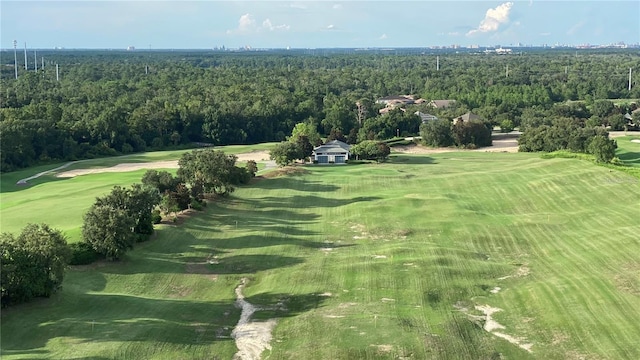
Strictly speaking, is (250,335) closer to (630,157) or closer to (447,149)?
(630,157)

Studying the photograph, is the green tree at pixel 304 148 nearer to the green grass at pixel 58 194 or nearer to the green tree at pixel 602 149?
the green grass at pixel 58 194

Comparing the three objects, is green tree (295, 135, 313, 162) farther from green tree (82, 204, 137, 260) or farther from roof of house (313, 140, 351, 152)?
green tree (82, 204, 137, 260)

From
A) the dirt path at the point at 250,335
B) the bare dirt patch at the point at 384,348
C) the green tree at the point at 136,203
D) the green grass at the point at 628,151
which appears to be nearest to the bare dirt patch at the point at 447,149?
the green grass at the point at 628,151

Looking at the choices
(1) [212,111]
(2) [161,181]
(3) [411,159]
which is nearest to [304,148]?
(3) [411,159]

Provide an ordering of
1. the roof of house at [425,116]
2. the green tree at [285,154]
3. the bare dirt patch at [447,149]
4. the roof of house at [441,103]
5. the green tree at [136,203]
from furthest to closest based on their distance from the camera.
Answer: the roof of house at [441,103]
the roof of house at [425,116]
the bare dirt patch at [447,149]
the green tree at [285,154]
the green tree at [136,203]

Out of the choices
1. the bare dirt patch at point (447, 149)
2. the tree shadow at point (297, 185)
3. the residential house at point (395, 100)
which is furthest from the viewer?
the residential house at point (395, 100)

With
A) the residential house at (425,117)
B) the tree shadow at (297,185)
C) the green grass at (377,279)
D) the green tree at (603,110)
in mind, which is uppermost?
the green tree at (603,110)

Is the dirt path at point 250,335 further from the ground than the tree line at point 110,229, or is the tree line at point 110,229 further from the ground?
the tree line at point 110,229
